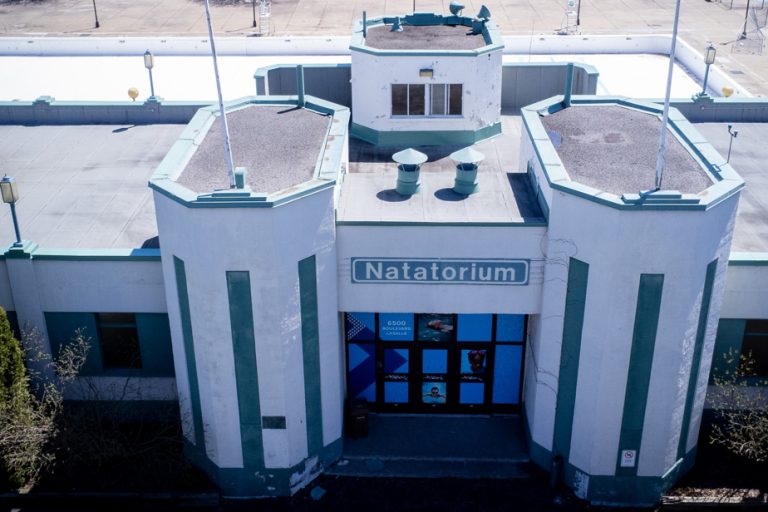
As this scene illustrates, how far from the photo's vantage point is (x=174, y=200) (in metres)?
18.5

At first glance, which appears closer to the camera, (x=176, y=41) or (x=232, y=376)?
(x=232, y=376)

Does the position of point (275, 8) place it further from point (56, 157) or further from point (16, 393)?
point (16, 393)

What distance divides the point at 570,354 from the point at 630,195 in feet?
13.7

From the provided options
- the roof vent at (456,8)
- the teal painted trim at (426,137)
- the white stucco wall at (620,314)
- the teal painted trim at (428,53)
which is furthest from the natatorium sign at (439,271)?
the roof vent at (456,8)

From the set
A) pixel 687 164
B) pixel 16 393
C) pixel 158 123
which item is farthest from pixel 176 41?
pixel 687 164

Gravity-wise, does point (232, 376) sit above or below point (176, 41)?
below

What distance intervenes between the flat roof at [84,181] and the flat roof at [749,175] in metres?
15.9

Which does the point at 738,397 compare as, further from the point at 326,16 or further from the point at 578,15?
the point at 326,16

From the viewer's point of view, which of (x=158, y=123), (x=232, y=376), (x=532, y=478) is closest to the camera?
(x=232, y=376)

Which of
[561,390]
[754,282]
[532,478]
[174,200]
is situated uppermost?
[174,200]

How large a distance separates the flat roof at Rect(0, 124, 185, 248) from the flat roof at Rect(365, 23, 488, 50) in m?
7.95

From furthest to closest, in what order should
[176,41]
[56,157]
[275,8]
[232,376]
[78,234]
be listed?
[275,8]
[176,41]
[56,157]
[78,234]
[232,376]

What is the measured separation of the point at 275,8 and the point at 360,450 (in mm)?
52959

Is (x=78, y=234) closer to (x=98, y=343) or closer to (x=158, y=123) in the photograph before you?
(x=98, y=343)
